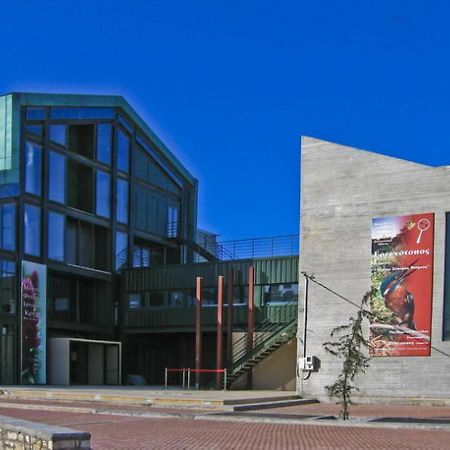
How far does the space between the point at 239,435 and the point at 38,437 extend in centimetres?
609

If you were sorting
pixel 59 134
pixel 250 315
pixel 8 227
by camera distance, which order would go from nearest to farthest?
1. pixel 250 315
2. pixel 8 227
3. pixel 59 134

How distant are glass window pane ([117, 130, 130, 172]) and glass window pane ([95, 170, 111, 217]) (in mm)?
1296

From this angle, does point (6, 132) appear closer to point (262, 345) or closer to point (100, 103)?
point (100, 103)

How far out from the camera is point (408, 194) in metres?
24.4

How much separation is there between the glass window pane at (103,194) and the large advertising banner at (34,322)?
5.41m

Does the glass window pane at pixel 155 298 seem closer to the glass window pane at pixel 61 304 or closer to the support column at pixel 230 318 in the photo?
the glass window pane at pixel 61 304

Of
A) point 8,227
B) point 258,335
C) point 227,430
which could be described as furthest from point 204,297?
point 227,430

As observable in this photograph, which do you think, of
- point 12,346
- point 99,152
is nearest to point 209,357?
point 12,346

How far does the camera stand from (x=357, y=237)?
25.2 metres

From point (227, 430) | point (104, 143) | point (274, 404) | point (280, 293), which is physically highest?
point (104, 143)

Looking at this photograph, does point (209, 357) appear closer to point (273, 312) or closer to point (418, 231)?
point (273, 312)

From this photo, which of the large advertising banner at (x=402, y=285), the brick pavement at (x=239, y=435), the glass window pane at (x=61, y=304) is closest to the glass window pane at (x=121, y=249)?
the glass window pane at (x=61, y=304)

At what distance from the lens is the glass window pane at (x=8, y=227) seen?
31.6 meters

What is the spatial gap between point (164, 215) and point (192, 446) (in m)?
31.2
